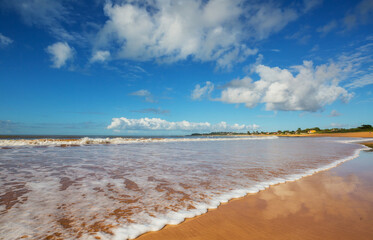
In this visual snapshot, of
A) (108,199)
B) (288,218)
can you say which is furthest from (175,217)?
(288,218)

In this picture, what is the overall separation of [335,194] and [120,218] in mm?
4972

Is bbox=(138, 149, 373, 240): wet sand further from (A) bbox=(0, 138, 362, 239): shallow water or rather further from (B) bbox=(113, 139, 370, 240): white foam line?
(A) bbox=(0, 138, 362, 239): shallow water

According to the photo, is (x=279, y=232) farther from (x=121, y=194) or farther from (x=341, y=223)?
(x=121, y=194)

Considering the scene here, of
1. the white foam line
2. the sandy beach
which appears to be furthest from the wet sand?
the white foam line

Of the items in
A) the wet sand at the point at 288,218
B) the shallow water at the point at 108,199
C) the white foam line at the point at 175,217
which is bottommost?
the wet sand at the point at 288,218

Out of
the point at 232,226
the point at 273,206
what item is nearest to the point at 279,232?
the point at 232,226

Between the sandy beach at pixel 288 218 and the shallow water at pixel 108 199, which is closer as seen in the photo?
the sandy beach at pixel 288 218

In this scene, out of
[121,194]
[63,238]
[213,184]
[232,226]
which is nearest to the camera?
[63,238]

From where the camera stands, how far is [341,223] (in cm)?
314

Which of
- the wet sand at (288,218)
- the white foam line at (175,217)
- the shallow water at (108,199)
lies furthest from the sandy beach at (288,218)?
the shallow water at (108,199)

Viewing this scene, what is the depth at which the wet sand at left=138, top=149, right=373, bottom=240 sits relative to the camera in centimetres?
281

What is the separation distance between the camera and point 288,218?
334 centimetres

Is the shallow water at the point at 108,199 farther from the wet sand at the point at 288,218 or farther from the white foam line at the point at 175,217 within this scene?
the wet sand at the point at 288,218

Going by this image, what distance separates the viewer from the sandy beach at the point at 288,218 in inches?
111
